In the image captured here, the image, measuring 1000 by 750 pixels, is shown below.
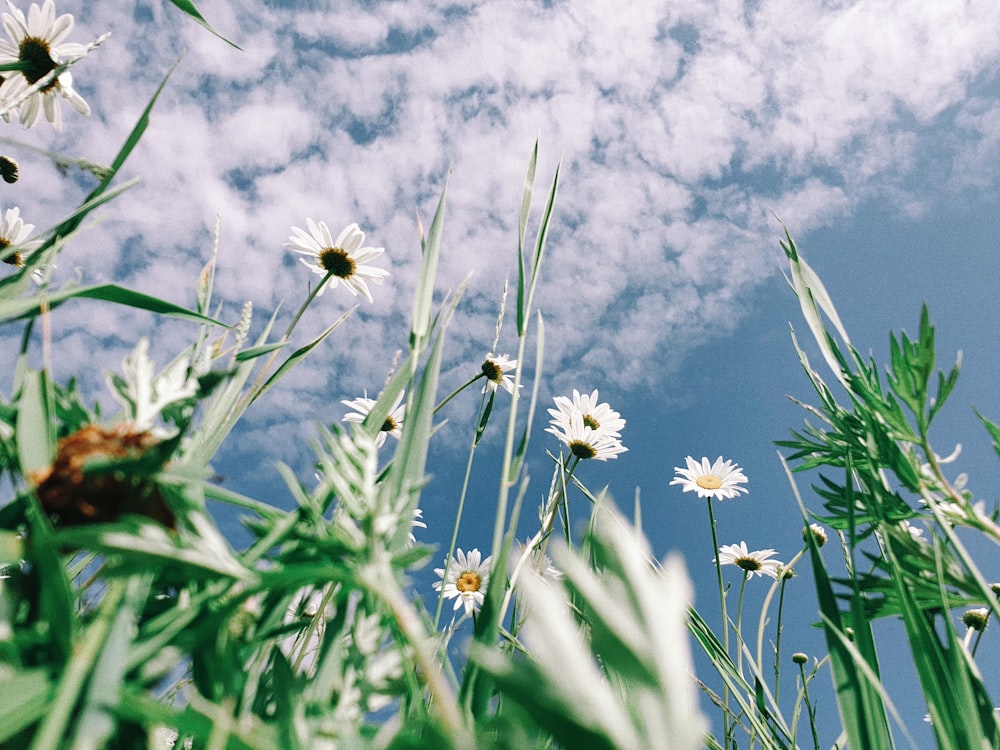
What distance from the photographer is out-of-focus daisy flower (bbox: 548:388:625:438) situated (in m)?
1.83

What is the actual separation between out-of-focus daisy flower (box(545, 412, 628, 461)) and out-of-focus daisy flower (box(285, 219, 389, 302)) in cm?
64

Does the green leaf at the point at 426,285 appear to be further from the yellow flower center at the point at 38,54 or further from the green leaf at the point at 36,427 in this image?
the yellow flower center at the point at 38,54

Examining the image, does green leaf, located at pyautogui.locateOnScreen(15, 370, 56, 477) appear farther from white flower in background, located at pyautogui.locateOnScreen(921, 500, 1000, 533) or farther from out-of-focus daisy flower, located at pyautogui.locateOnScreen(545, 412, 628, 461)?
out-of-focus daisy flower, located at pyautogui.locateOnScreen(545, 412, 628, 461)

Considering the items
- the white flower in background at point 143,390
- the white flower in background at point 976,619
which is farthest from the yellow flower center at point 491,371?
the white flower in background at point 976,619

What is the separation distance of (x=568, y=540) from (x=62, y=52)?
1.16 metres

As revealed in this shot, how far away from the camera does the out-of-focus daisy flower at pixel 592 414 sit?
71.9 inches

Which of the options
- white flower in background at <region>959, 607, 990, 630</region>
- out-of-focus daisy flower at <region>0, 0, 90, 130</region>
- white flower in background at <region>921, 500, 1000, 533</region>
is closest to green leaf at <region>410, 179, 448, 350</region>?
white flower in background at <region>921, 500, 1000, 533</region>

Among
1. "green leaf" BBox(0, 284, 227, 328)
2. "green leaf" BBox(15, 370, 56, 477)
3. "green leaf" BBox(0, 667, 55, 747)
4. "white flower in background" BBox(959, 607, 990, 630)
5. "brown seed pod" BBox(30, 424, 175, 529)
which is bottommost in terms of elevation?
"green leaf" BBox(0, 667, 55, 747)

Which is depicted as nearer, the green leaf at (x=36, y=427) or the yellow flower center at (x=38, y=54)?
the green leaf at (x=36, y=427)

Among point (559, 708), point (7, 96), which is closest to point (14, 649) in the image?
point (559, 708)

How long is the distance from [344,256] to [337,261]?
23mm

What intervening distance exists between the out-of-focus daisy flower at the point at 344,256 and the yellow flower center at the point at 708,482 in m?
1.12

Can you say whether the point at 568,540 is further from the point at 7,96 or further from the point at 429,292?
the point at 7,96

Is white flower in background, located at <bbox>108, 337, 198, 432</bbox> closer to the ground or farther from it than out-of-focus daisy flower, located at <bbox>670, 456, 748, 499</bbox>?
closer to the ground
